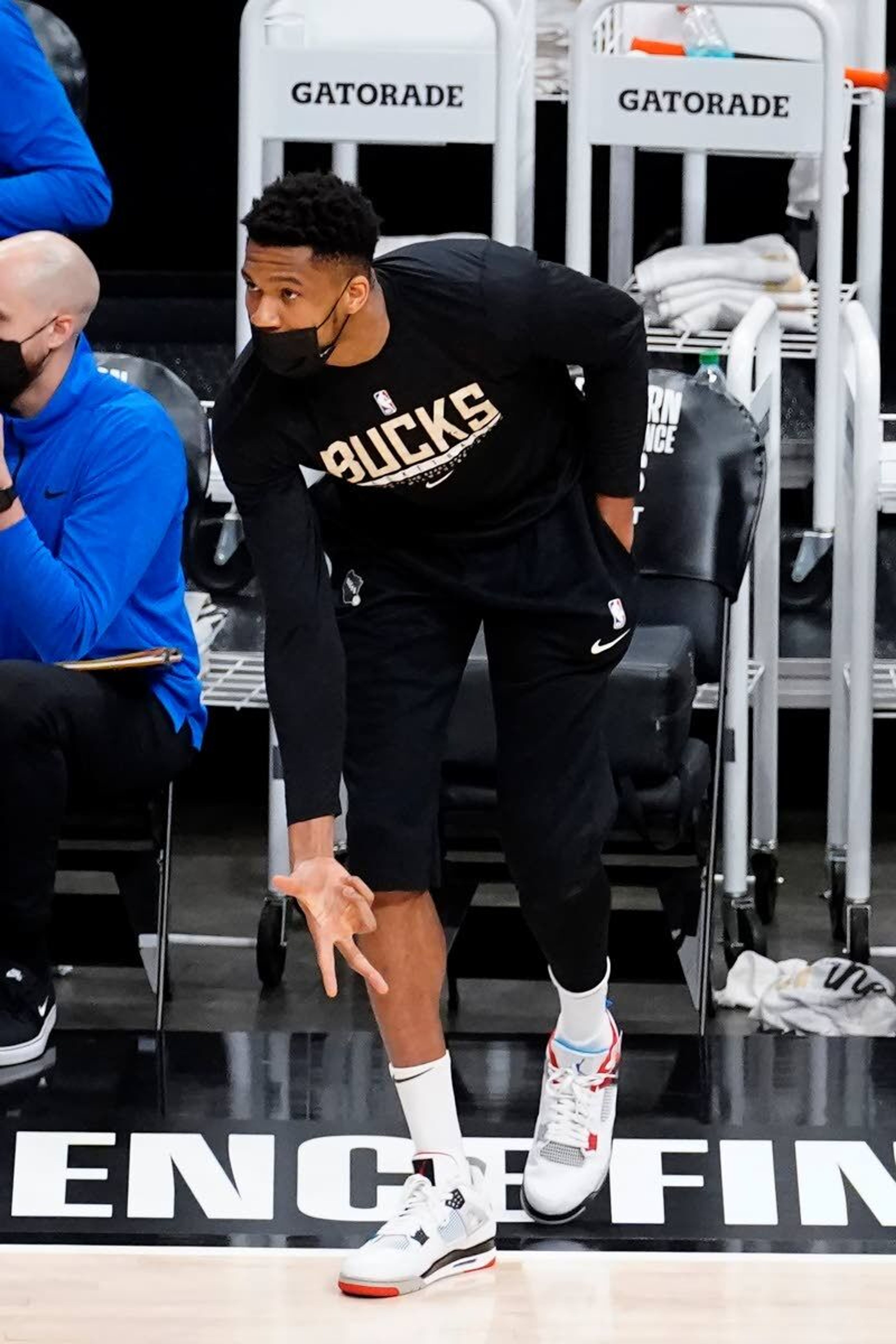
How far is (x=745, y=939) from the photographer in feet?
13.8

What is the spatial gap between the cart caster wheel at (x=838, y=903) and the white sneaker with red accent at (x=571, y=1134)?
3.75ft

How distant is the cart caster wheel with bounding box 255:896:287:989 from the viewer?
411 cm

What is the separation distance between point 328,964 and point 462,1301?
55cm

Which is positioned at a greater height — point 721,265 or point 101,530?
point 721,265

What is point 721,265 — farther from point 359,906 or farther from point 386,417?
point 359,906

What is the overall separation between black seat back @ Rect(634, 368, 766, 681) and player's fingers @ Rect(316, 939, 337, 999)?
4.15 ft

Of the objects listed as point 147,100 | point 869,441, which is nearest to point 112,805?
point 869,441

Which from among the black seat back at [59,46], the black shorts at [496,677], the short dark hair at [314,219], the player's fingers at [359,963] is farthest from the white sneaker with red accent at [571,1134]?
the black seat back at [59,46]

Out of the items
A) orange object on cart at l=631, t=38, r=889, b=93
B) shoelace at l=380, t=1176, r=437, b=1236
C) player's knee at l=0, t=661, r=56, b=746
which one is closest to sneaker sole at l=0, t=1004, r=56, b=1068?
player's knee at l=0, t=661, r=56, b=746

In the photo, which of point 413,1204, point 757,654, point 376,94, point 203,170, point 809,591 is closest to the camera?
point 413,1204

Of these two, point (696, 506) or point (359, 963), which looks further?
point (696, 506)

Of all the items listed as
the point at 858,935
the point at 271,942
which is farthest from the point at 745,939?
the point at 271,942

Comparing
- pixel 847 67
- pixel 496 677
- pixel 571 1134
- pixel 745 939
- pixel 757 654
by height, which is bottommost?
pixel 745 939

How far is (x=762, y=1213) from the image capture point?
10.2 feet
